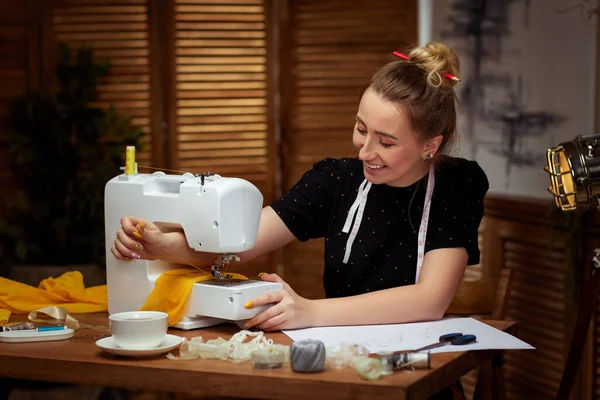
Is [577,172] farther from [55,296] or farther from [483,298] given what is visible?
[55,296]

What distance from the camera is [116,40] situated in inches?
163

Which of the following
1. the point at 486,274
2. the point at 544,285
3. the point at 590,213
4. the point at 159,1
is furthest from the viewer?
the point at 159,1

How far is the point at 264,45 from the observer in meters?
4.15

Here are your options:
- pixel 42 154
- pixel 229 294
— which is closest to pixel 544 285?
pixel 229 294

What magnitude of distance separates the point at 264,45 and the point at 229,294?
234 cm

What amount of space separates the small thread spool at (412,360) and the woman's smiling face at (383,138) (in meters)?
0.61

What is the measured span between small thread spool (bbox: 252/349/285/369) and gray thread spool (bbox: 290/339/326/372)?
4cm

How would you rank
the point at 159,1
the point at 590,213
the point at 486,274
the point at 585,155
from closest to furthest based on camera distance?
the point at 585,155 < the point at 590,213 < the point at 486,274 < the point at 159,1

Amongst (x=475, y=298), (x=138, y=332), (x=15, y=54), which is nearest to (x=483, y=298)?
(x=475, y=298)

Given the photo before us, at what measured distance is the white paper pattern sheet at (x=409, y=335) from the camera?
6.19ft

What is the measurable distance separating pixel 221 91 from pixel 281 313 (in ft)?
7.59

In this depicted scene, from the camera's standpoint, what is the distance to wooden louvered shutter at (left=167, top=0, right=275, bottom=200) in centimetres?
413

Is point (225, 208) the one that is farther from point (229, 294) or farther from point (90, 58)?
point (90, 58)

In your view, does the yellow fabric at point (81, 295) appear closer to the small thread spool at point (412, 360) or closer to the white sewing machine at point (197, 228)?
the white sewing machine at point (197, 228)
